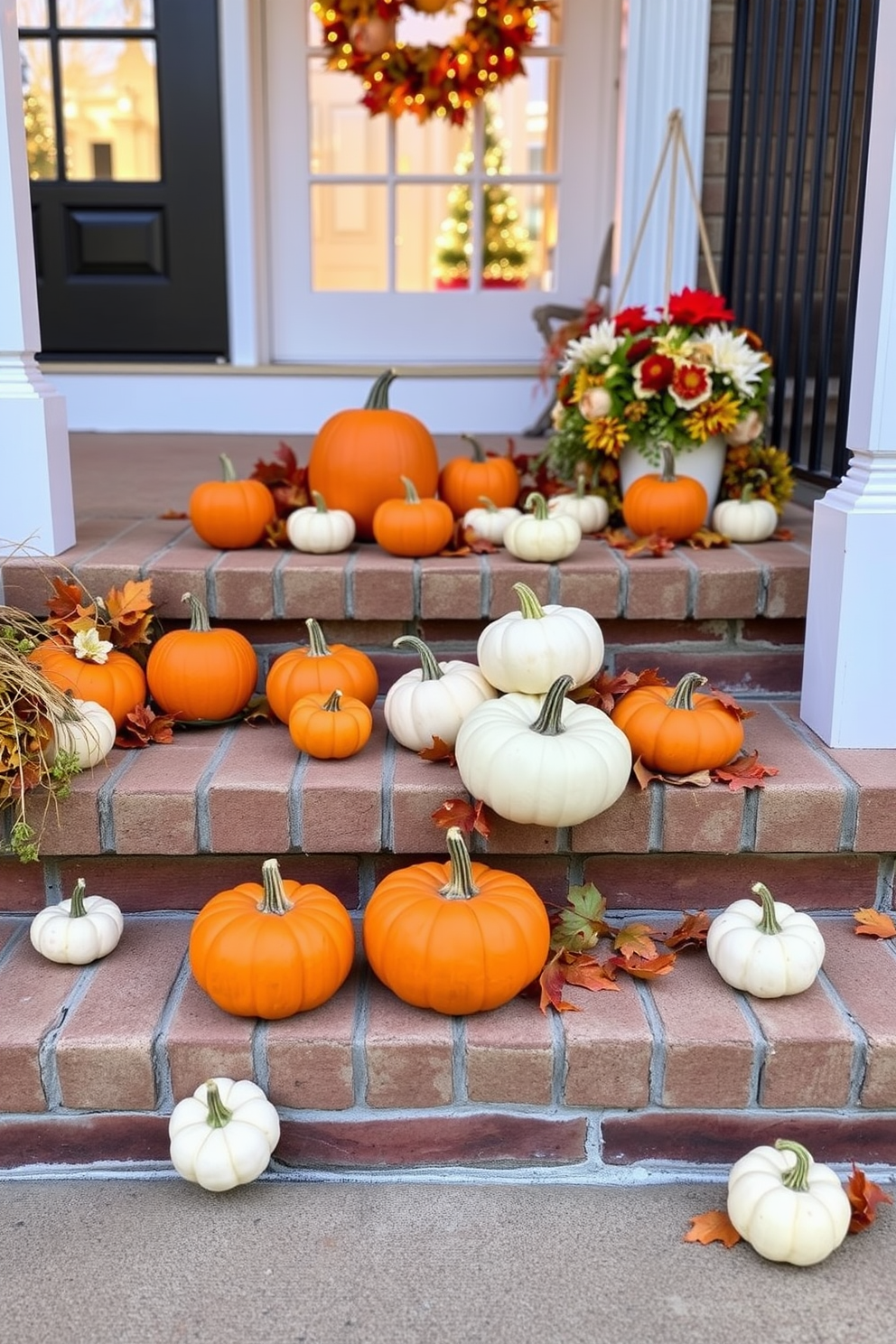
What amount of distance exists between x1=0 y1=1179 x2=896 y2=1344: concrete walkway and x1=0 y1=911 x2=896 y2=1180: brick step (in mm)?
50

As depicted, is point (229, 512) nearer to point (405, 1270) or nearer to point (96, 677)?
point (96, 677)

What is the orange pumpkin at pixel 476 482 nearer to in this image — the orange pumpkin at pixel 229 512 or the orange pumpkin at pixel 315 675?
the orange pumpkin at pixel 229 512

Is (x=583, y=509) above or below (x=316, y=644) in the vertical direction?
above

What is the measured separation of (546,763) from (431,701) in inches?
11.3

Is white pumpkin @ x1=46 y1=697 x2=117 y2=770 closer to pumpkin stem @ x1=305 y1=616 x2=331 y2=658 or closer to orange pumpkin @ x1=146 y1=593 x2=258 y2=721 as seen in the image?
orange pumpkin @ x1=146 y1=593 x2=258 y2=721

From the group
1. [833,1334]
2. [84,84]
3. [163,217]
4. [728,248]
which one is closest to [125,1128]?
[833,1334]

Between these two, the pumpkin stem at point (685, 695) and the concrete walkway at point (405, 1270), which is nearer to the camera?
the concrete walkway at point (405, 1270)

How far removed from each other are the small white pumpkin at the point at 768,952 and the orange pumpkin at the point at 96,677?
3.34 ft

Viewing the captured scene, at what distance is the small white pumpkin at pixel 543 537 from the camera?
6.75ft

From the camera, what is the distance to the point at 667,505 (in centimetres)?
224

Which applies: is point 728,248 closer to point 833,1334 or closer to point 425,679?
point 425,679

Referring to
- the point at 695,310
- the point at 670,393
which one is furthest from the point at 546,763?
the point at 695,310

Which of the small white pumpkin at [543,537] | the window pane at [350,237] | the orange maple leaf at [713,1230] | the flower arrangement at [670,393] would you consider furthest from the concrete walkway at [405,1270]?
the window pane at [350,237]

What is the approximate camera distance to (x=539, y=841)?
66.7 inches
